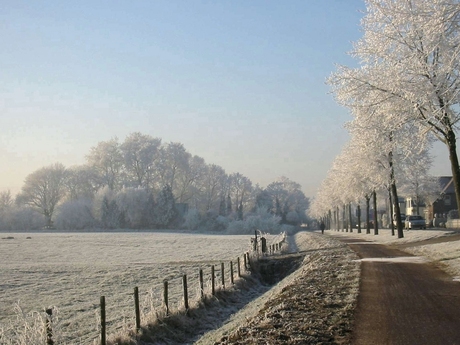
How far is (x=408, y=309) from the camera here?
10.9 metres

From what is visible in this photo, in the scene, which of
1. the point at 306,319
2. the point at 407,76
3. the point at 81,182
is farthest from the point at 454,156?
the point at 81,182

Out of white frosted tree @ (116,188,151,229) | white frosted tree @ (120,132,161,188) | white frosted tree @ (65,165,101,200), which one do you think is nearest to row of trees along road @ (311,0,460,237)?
white frosted tree @ (116,188,151,229)

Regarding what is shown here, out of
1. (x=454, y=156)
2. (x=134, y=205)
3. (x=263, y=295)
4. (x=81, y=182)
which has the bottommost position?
(x=263, y=295)

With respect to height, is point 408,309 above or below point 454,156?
below

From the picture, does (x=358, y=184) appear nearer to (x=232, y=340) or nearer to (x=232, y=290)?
(x=232, y=290)

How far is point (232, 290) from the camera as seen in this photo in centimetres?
2227

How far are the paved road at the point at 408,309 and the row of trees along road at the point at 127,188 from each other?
100126 millimetres

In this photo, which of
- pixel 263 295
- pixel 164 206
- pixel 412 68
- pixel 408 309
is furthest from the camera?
pixel 164 206

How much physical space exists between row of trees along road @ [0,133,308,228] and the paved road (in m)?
100

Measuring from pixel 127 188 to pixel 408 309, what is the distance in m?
107

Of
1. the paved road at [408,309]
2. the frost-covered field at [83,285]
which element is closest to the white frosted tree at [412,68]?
the paved road at [408,309]

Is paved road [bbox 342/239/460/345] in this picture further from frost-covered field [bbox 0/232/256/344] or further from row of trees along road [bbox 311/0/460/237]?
frost-covered field [bbox 0/232/256/344]

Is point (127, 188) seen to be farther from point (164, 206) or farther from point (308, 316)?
point (308, 316)

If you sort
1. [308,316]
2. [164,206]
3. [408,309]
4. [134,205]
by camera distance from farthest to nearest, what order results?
[164,206] → [134,205] → [308,316] → [408,309]
